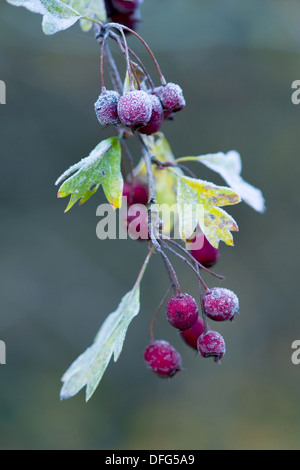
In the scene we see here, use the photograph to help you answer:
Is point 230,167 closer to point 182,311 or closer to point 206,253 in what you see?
point 206,253

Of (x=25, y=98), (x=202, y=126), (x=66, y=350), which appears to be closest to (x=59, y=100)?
(x=25, y=98)

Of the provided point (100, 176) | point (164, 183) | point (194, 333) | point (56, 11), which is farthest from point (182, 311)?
point (56, 11)

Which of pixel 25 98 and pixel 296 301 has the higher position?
pixel 25 98

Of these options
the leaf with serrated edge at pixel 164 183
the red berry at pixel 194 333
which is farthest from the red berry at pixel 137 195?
the red berry at pixel 194 333

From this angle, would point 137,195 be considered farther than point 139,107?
Yes

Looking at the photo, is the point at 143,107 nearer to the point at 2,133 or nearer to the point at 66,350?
the point at 2,133

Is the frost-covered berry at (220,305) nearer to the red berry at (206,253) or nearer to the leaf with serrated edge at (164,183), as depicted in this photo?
the red berry at (206,253)

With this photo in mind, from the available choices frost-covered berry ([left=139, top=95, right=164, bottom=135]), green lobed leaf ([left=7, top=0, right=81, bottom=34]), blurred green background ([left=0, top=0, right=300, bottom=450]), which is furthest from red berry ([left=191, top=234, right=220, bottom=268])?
blurred green background ([left=0, top=0, right=300, bottom=450])
